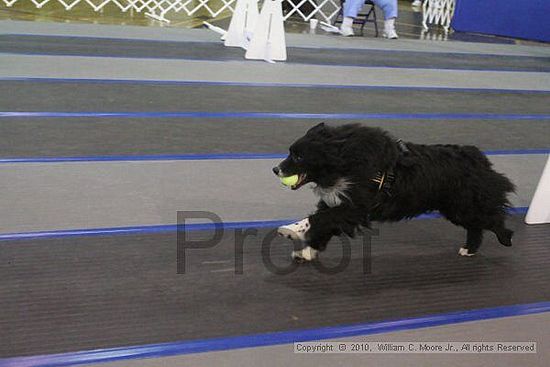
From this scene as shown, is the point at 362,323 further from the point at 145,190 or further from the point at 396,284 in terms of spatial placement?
the point at 145,190

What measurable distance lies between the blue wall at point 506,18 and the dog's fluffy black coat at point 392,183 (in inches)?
386

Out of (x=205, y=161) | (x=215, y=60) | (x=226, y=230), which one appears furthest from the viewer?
(x=215, y=60)

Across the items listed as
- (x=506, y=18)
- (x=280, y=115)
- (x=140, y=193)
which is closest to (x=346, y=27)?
(x=506, y=18)

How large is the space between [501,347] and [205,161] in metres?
2.12

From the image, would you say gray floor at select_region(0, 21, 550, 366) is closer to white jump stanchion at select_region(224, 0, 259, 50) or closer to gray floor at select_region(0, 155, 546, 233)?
gray floor at select_region(0, 155, 546, 233)

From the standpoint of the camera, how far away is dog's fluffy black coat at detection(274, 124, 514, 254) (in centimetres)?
241

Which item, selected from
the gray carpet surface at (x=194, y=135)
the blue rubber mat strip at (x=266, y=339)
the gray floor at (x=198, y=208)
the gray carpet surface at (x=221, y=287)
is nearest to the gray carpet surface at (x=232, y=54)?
the gray floor at (x=198, y=208)

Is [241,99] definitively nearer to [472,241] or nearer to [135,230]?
[135,230]

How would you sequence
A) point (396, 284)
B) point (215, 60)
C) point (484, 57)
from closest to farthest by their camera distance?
point (396, 284), point (215, 60), point (484, 57)

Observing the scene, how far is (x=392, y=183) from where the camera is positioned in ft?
8.37

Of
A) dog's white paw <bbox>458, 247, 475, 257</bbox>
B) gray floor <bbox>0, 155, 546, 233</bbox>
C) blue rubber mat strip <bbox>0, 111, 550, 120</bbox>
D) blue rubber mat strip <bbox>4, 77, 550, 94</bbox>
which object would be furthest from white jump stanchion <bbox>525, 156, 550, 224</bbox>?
blue rubber mat strip <bbox>4, 77, 550, 94</bbox>

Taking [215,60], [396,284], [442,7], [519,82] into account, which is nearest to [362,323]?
[396,284]

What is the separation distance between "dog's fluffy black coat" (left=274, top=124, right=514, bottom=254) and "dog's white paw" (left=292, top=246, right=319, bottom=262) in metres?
0.04

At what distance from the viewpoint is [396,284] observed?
2.64m
